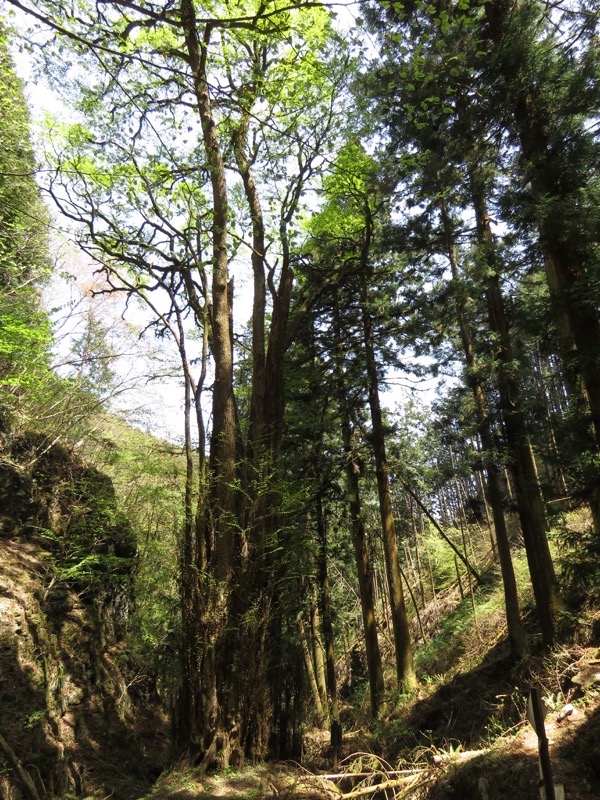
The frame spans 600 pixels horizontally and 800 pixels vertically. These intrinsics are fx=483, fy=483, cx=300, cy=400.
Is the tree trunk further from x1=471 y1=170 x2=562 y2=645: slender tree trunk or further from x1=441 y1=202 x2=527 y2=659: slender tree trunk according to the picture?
x1=441 y1=202 x2=527 y2=659: slender tree trunk

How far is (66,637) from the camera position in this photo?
941cm

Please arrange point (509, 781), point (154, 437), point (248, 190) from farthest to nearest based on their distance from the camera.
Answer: point (154, 437) → point (248, 190) → point (509, 781)

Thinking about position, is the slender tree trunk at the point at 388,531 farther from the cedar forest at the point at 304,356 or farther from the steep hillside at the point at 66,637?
the steep hillside at the point at 66,637

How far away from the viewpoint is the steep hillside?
7.27 m

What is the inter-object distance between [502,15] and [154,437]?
14.0 meters

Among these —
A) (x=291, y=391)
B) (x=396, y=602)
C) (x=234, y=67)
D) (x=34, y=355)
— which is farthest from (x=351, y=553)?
(x=234, y=67)

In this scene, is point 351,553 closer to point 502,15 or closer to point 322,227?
point 322,227

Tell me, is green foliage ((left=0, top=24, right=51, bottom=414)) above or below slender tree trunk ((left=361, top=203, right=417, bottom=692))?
above

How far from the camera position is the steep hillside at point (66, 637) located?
727 cm

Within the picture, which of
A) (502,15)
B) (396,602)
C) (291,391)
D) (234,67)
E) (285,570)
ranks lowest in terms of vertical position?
(396,602)

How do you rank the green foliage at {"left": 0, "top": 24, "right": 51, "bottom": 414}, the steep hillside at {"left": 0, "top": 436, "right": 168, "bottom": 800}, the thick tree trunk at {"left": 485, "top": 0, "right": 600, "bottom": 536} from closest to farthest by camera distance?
1. the thick tree trunk at {"left": 485, "top": 0, "right": 600, "bottom": 536}
2. the steep hillside at {"left": 0, "top": 436, "right": 168, "bottom": 800}
3. the green foliage at {"left": 0, "top": 24, "right": 51, "bottom": 414}

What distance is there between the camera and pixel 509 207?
663 centimetres

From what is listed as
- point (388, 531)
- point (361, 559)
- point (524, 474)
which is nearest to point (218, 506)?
point (524, 474)

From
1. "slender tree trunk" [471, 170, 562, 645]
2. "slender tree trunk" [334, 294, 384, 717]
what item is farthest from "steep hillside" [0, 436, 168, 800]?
"slender tree trunk" [471, 170, 562, 645]
